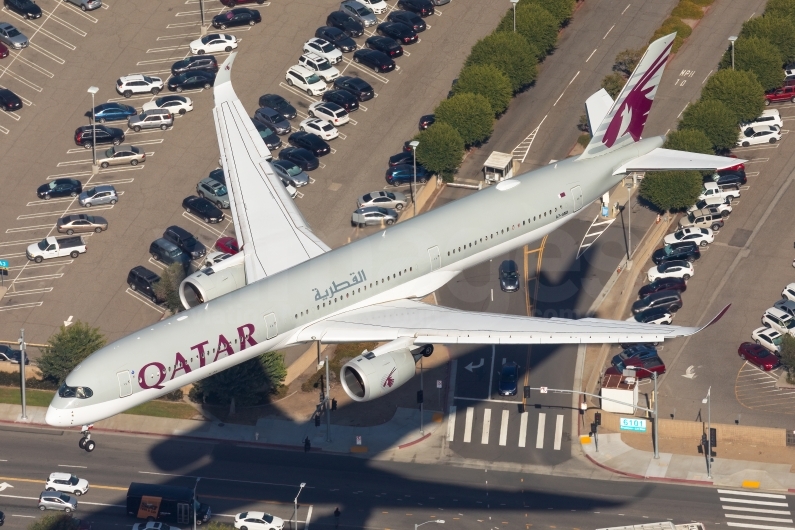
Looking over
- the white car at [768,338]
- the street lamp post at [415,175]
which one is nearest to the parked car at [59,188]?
the street lamp post at [415,175]

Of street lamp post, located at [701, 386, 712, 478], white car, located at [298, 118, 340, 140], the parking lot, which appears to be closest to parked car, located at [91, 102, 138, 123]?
the parking lot

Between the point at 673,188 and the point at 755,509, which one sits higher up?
the point at 673,188

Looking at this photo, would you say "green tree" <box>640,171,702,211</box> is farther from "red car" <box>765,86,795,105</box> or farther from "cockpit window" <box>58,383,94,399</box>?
"cockpit window" <box>58,383,94,399</box>

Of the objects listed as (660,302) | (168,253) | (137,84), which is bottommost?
(660,302)

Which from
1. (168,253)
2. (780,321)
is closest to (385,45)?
(168,253)

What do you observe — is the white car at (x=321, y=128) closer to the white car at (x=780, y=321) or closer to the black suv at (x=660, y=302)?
the black suv at (x=660, y=302)

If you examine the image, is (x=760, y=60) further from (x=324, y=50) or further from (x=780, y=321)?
(x=324, y=50)

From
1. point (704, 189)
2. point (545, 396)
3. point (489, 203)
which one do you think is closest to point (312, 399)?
point (545, 396)
